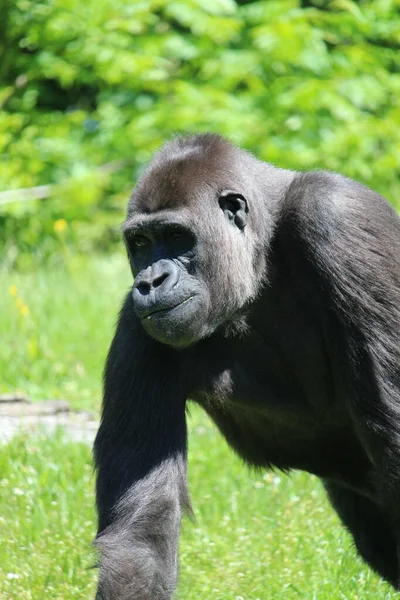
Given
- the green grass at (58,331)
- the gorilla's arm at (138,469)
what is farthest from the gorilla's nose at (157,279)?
the green grass at (58,331)

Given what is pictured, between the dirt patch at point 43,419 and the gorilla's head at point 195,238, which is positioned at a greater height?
the gorilla's head at point 195,238

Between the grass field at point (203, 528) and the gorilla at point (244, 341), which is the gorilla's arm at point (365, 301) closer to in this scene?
the gorilla at point (244, 341)

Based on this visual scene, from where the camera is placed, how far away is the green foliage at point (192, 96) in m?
10.9

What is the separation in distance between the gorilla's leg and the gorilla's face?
1217mm

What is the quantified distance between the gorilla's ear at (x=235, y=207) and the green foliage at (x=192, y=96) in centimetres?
599

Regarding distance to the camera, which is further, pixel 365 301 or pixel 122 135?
pixel 122 135

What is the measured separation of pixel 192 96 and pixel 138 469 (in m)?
7.40

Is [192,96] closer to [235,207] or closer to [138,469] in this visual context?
[235,207]

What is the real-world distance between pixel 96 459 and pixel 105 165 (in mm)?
8113

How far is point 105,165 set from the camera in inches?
486

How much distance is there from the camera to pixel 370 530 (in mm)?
5191

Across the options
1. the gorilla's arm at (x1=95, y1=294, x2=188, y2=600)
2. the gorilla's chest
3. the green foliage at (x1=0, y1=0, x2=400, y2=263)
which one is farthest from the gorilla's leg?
the green foliage at (x1=0, y1=0, x2=400, y2=263)

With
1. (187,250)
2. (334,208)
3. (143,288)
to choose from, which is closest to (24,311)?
(187,250)

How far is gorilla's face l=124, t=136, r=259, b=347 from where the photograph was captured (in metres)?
4.39
